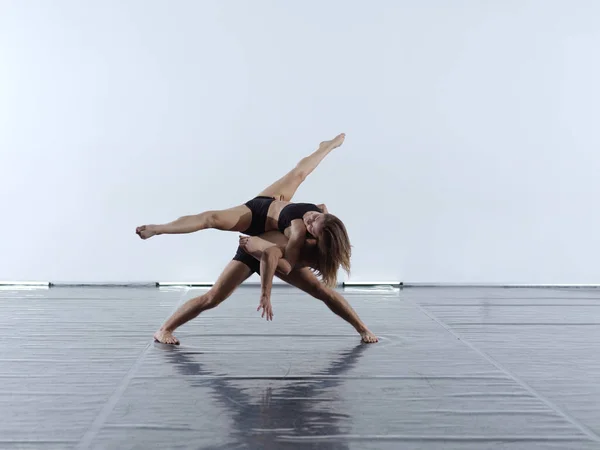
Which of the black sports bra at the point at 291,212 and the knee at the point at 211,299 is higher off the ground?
the black sports bra at the point at 291,212

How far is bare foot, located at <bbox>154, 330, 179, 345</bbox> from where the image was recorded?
4612 millimetres

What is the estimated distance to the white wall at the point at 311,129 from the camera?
820cm

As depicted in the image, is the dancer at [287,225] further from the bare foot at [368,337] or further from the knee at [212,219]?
the bare foot at [368,337]

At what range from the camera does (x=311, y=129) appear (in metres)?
8.31

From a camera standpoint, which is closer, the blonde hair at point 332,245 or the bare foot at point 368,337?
the blonde hair at point 332,245

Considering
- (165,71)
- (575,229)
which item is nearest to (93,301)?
(165,71)

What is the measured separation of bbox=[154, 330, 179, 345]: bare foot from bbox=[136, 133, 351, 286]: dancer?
2.02 feet

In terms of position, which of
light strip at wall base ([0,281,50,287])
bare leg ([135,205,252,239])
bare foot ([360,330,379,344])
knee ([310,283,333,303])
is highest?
bare leg ([135,205,252,239])

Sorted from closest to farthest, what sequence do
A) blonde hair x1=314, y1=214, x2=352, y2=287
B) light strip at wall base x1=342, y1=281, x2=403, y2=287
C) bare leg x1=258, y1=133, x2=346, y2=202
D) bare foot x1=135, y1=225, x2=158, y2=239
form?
blonde hair x1=314, y1=214, x2=352, y2=287
bare foot x1=135, y1=225, x2=158, y2=239
bare leg x1=258, y1=133, x2=346, y2=202
light strip at wall base x1=342, y1=281, x2=403, y2=287

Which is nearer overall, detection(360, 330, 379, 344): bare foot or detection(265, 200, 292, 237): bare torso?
detection(265, 200, 292, 237): bare torso

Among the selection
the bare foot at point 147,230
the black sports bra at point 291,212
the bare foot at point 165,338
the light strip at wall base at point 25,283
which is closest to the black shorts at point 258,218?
the black sports bra at point 291,212

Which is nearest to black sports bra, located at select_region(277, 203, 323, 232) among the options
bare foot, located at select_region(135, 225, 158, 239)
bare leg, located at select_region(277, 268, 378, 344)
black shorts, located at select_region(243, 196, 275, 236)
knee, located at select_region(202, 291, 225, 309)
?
black shorts, located at select_region(243, 196, 275, 236)

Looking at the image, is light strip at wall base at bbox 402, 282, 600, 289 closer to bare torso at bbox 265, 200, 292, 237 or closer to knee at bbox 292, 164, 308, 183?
knee at bbox 292, 164, 308, 183

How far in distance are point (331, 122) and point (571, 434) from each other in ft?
19.1
